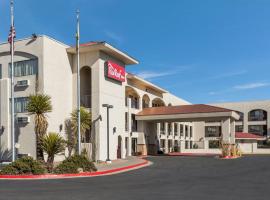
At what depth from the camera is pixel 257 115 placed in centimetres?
8088

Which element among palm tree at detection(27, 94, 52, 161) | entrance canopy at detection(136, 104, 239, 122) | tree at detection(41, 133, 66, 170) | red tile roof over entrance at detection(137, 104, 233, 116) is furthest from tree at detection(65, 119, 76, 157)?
red tile roof over entrance at detection(137, 104, 233, 116)

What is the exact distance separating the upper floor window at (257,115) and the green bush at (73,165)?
6400cm

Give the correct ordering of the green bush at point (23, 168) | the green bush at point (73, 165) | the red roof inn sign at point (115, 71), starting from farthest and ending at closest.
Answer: the red roof inn sign at point (115, 71) → the green bush at point (73, 165) → the green bush at point (23, 168)

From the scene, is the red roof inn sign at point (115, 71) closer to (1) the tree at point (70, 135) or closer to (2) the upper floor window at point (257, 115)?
(1) the tree at point (70, 135)

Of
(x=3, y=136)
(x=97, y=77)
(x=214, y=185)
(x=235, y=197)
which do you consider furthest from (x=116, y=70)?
(x=235, y=197)

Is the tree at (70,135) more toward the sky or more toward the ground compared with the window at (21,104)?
more toward the ground

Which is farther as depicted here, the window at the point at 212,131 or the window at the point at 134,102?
the window at the point at 212,131

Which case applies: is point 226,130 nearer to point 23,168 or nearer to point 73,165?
point 73,165

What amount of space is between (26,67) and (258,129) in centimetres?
6075

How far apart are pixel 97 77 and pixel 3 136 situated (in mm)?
10151

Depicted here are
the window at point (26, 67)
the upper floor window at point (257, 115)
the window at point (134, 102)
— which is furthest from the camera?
the upper floor window at point (257, 115)

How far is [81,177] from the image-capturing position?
21.3 metres

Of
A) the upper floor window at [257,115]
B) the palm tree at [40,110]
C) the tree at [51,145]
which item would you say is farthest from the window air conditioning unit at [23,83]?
the upper floor window at [257,115]

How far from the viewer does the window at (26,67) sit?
3347 centimetres
